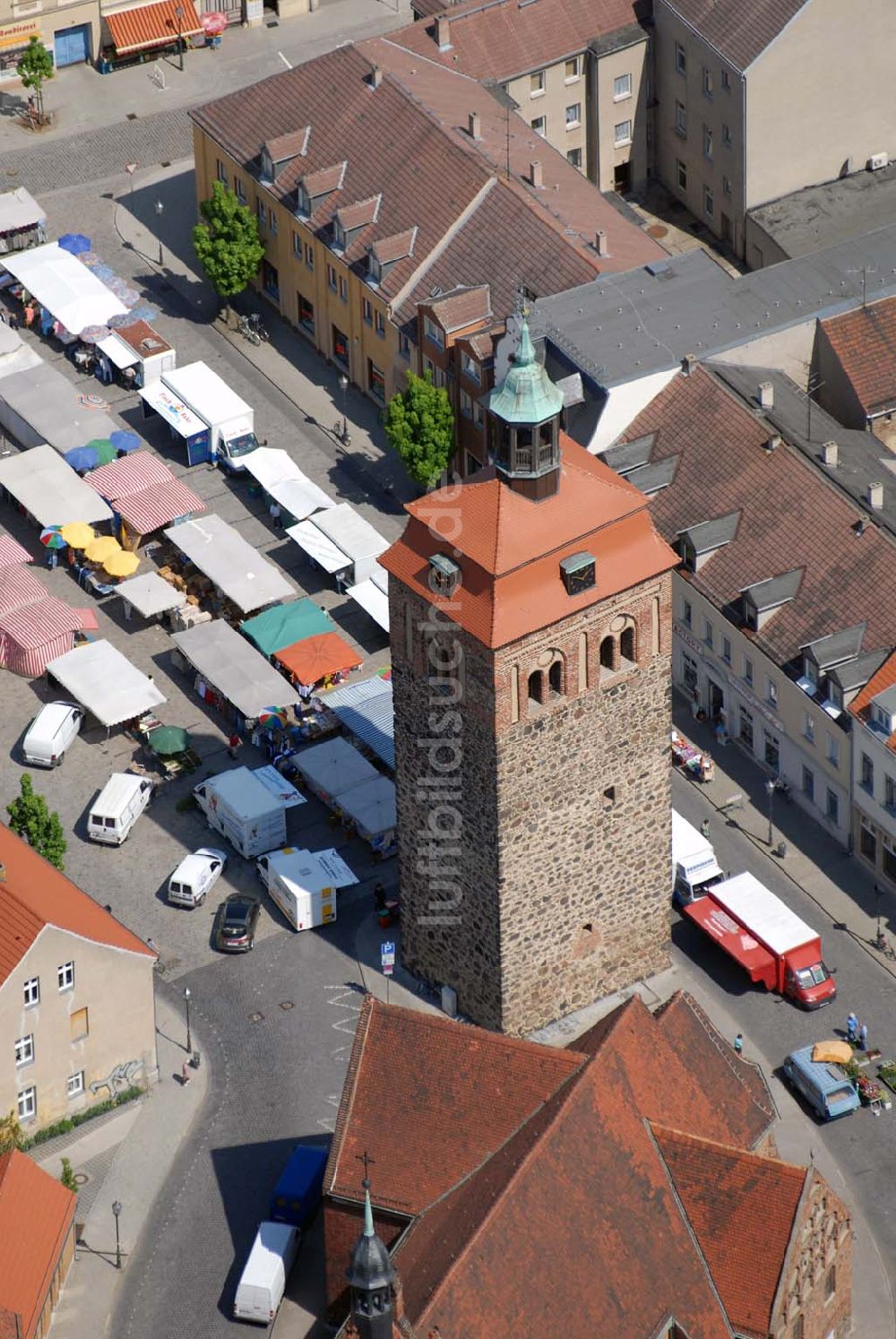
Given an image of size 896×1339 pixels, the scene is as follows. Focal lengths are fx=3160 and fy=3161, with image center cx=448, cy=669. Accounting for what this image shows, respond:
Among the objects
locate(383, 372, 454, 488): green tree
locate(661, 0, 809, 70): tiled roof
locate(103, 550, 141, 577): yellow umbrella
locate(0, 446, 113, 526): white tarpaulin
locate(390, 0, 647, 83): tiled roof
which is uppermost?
locate(661, 0, 809, 70): tiled roof

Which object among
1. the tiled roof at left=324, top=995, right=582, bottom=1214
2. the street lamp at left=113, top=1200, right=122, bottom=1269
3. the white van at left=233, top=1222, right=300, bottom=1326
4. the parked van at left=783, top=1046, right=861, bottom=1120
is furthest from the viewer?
the parked van at left=783, top=1046, right=861, bottom=1120

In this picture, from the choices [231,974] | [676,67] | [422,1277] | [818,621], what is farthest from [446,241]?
[422,1277]

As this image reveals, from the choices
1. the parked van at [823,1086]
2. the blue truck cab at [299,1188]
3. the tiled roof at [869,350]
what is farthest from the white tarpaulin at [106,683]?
the tiled roof at [869,350]

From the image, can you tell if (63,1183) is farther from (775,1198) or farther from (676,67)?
(676,67)

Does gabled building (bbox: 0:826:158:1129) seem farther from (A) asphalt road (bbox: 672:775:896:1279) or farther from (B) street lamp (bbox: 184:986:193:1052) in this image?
(A) asphalt road (bbox: 672:775:896:1279)

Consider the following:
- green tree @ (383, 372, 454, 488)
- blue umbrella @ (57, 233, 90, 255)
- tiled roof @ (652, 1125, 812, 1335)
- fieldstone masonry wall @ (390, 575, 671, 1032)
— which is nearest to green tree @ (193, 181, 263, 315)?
blue umbrella @ (57, 233, 90, 255)

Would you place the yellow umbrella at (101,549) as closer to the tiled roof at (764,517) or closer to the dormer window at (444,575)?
the tiled roof at (764,517)

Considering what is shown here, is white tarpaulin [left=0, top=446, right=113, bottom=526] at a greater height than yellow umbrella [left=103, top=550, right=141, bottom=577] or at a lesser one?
greater
